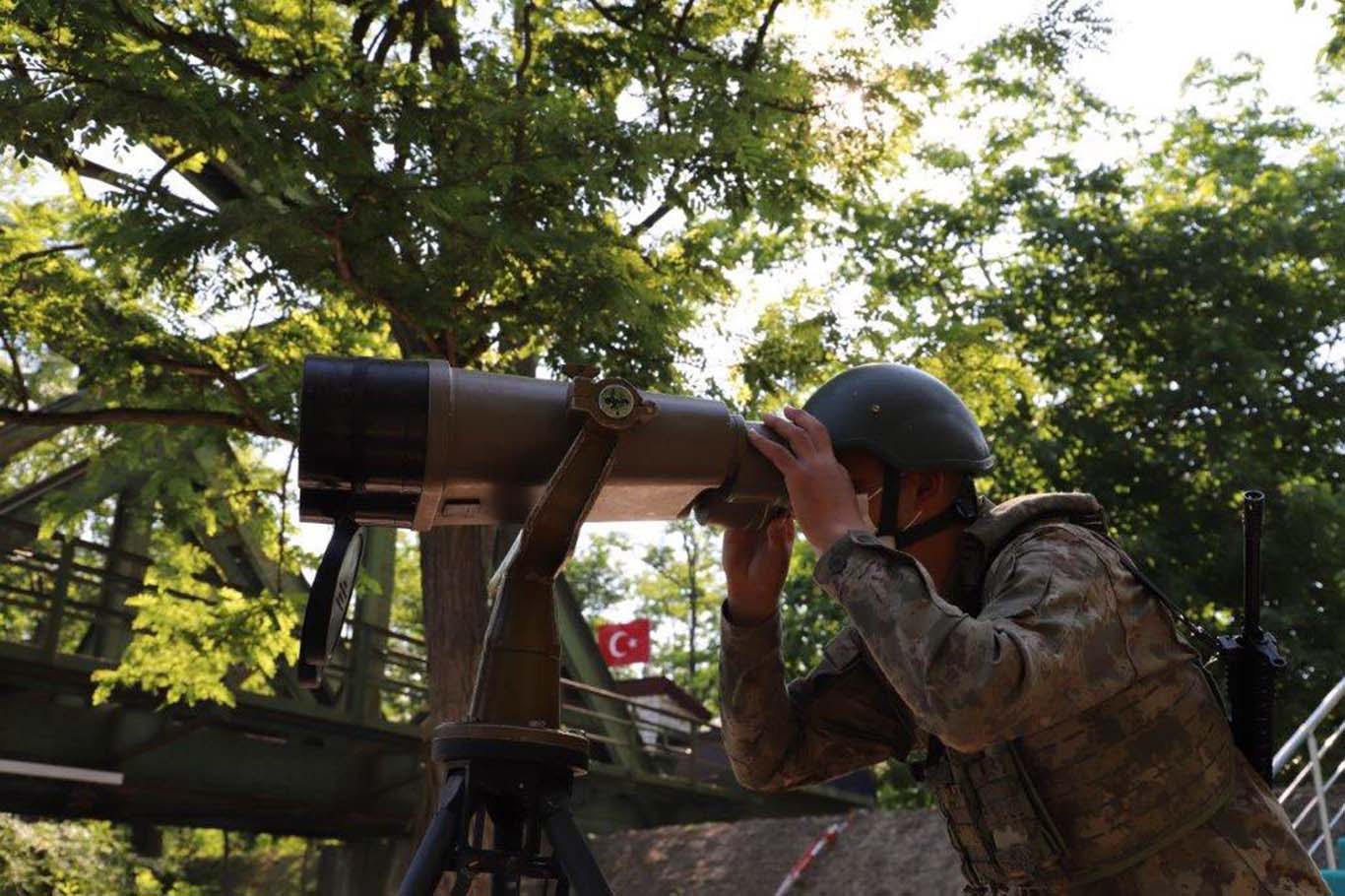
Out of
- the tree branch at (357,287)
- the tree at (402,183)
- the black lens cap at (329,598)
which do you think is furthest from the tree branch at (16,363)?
the black lens cap at (329,598)

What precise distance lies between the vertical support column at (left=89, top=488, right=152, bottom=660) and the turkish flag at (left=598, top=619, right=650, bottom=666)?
10.1 meters

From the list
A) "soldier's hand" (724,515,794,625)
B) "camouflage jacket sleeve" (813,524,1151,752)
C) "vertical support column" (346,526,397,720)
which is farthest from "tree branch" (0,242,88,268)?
"camouflage jacket sleeve" (813,524,1151,752)

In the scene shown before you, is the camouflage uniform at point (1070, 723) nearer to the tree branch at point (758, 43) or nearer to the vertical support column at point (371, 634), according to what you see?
the tree branch at point (758, 43)

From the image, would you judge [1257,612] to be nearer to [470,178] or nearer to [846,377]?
[846,377]

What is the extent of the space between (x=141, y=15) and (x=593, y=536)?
97.5 feet

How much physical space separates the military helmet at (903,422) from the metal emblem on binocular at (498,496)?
34 cm

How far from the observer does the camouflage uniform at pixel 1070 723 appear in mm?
1981

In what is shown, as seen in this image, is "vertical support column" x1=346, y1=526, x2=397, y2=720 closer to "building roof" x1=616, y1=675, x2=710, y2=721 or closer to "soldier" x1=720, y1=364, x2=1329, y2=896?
"building roof" x1=616, y1=675, x2=710, y2=721

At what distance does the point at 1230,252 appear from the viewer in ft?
51.2

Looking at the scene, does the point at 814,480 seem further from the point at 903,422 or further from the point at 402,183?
the point at 402,183

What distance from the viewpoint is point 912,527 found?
8.33 feet

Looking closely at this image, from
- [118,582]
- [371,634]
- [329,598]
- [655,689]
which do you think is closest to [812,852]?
[371,634]

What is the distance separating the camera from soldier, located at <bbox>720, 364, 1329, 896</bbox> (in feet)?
6.60

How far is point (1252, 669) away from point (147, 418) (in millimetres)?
7057
